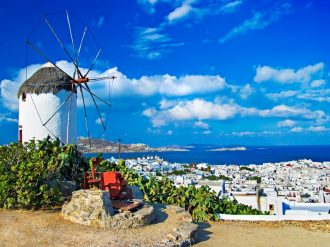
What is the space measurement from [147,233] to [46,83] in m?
7.08

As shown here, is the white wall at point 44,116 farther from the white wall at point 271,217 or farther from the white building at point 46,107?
the white wall at point 271,217

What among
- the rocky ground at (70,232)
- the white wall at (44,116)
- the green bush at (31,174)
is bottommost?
the rocky ground at (70,232)

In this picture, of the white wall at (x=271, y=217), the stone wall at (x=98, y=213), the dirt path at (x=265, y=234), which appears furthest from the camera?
the white wall at (x=271, y=217)

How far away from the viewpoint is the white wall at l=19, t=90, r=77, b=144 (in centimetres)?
1308

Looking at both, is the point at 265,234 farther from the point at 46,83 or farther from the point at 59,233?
the point at 46,83

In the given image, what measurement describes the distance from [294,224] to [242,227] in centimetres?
189

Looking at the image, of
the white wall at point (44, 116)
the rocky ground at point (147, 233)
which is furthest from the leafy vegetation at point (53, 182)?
the white wall at point (44, 116)

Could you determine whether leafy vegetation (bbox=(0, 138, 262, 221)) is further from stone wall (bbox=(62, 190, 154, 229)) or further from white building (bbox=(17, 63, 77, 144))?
white building (bbox=(17, 63, 77, 144))

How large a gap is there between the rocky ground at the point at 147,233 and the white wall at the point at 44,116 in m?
4.37

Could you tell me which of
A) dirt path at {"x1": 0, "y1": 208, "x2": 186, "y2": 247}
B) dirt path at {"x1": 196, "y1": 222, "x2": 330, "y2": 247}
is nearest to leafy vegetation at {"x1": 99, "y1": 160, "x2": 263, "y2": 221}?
dirt path at {"x1": 196, "y1": 222, "x2": 330, "y2": 247}

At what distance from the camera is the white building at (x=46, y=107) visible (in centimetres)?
1308

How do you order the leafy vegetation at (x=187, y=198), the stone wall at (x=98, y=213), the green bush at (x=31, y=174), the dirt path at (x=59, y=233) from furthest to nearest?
the leafy vegetation at (x=187, y=198), the green bush at (x=31, y=174), the stone wall at (x=98, y=213), the dirt path at (x=59, y=233)

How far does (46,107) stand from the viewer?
13.1 m

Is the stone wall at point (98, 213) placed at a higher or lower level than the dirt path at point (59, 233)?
higher
